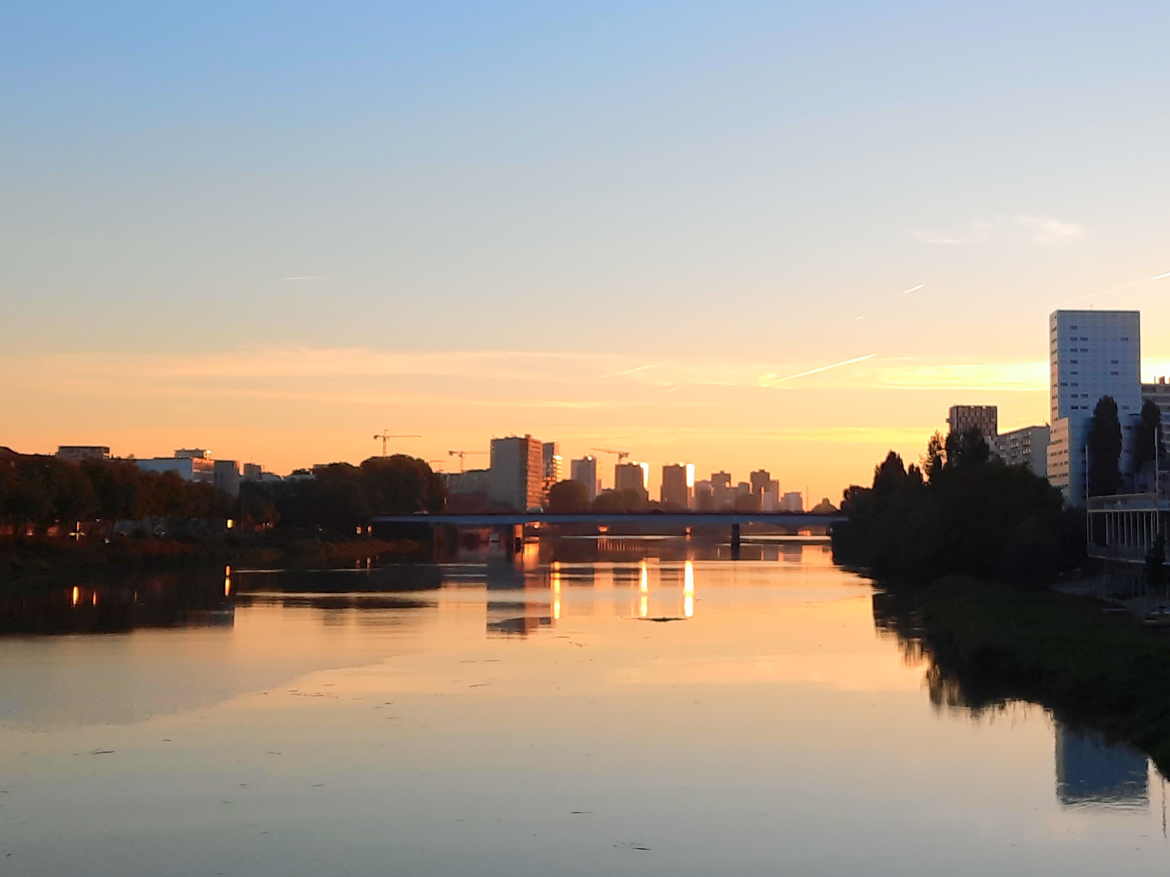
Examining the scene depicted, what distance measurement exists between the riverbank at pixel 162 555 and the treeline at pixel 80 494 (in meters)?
1.89

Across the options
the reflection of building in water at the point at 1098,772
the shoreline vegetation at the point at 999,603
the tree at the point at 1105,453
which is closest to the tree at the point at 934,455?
the shoreline vegetation at the point at 999,603

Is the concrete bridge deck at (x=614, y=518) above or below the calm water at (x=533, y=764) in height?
above

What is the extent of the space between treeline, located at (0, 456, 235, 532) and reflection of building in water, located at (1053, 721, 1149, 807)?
64.8m

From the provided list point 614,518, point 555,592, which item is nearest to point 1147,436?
point 614,518

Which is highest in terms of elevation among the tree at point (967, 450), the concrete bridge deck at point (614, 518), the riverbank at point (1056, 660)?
the tree at point (967, 450)

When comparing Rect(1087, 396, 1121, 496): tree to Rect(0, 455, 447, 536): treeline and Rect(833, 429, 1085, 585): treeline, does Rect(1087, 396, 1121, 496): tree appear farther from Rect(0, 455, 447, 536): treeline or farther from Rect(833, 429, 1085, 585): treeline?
Rect(0, 455, 447, 536): treeline

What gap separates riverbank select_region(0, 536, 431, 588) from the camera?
7800 cm

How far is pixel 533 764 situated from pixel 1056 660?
15694 millimetres

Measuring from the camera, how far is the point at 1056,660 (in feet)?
113

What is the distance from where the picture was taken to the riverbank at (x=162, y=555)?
78.0m

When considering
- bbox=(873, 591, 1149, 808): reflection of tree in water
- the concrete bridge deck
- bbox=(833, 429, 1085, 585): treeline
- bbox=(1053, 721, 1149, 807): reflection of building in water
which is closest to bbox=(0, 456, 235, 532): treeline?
bbox=(833, 429, 1085, 585): treeline

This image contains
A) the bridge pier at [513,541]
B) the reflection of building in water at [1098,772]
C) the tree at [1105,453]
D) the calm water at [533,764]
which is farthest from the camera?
the bridge pier at [513,541]

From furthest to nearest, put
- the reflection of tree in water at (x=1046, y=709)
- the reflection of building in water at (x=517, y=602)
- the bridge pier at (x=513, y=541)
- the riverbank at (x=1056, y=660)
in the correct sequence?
the bridge pier at (x=513, y=541)
the reflection of building in water at (x=517, y=602)
the riverbank at (x=1056, y=660)
the reflection of tree in water at (x=1046, y=709)

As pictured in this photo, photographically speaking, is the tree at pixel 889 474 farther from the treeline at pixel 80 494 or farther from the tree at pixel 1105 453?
the treeline at pixel 80 494
